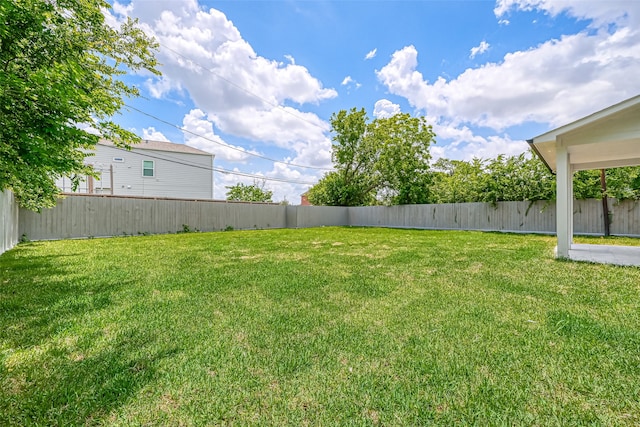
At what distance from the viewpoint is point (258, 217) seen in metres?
15.3

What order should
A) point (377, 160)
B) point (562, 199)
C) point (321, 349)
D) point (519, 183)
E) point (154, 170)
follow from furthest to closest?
point (377, 160) < point (154, 170) < point (519, 183) < point (562, 199) < point (321, 349)

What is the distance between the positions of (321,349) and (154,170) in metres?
17.0

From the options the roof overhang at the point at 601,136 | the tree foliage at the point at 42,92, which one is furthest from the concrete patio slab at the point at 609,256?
the tree foliage at the point at 42,92

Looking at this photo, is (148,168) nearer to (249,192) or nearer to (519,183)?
(249,192)

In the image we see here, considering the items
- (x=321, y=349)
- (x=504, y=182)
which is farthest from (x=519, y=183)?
(x=321, y=349)

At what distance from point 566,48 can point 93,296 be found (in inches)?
457

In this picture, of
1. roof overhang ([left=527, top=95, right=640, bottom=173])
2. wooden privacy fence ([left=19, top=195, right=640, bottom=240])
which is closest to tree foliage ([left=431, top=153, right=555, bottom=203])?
wooden privacy fence ([left=19, top=195, right=640, bottom=240])

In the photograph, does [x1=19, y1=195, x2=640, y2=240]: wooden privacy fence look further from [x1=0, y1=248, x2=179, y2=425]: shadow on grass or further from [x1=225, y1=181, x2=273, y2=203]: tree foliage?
[x1=225, y1=181, x2=273, y2=203]: tree foliage

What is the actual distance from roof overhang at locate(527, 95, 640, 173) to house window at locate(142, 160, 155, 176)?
1711cm

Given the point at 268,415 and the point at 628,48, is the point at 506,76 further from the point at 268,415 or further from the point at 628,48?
the point at 268,415

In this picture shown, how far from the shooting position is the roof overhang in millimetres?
4535

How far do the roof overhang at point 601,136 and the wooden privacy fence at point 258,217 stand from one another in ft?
15.7

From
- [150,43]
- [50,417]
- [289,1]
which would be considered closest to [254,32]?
[289,1]

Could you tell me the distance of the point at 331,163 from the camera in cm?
1961
